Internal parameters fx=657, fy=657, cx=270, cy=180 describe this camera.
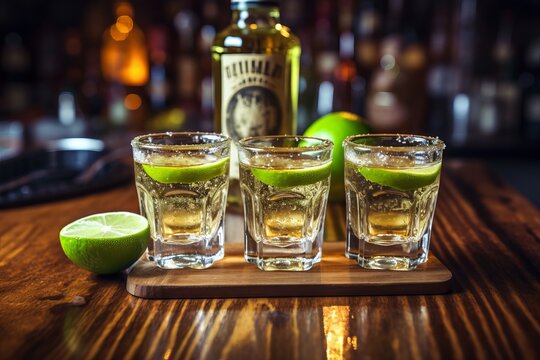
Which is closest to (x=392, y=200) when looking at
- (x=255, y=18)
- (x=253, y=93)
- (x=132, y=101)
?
(x=253, y=93)

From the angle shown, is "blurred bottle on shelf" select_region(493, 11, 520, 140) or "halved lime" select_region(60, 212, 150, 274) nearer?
"halved lime" select_region(60, 212, 150, 274)

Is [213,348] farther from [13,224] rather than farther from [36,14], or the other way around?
[36,14]

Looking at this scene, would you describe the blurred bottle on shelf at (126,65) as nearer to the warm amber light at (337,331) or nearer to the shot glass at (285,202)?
the shot glass at (285,202)

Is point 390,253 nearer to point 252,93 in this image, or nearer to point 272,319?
point 272,319

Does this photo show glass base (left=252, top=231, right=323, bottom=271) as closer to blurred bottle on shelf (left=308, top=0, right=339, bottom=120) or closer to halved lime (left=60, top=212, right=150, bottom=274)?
halved lime (left=60, top=212, right=150, bottom=274)

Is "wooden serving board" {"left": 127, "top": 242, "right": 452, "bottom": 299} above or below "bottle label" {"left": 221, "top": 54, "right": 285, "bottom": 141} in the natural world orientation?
below

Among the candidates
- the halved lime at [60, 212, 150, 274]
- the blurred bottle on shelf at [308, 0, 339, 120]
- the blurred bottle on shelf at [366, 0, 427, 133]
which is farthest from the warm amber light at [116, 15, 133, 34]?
the halved lime at [60, 212, 150, 274]

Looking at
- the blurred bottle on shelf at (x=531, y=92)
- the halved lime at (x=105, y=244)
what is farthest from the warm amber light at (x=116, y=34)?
the halved lime at (x=105, y=244)
